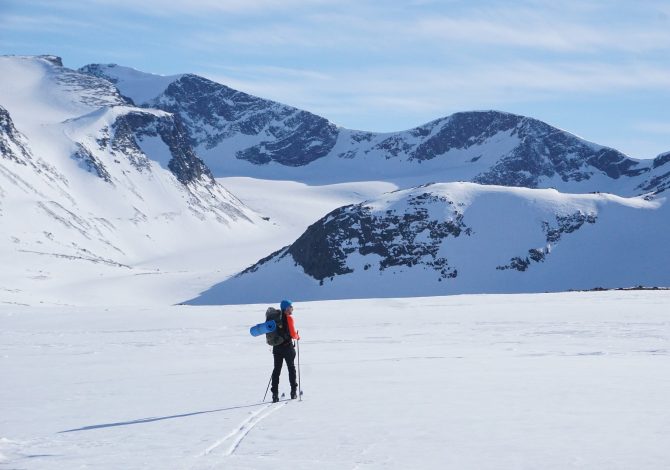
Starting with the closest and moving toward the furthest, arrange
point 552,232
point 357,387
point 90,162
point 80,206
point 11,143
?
point 357,387 < point 552,232 < point 11,143 < point 80,206 < point 90,162

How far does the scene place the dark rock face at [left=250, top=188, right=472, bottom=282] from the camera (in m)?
92.0

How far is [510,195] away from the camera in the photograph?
4131 inches

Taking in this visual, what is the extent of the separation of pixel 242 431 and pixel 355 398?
325cm

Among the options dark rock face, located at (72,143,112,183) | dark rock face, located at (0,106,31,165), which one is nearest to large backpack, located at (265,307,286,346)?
dark rock face, located at (0,106,31,165)

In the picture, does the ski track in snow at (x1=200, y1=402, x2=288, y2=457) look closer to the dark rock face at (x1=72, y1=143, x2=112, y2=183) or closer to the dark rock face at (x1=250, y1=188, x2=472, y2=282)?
the dark rock face at (x1=250, y1=188, x2=472, y2=282)

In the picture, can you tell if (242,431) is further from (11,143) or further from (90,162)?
(90,162)

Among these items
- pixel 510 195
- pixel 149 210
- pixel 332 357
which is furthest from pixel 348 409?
pixel 149 210

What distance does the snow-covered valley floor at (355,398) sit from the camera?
1060 cm

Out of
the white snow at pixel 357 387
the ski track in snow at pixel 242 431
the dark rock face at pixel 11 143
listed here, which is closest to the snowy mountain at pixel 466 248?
the white snow at pixel 357 387

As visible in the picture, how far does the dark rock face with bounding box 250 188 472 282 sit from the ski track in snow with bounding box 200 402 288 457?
7490 centimetres

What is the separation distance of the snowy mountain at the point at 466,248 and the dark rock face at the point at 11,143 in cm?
8316

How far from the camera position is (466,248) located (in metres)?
93.4

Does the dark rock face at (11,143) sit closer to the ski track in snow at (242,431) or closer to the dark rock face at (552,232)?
the dark rock face at (552,232)

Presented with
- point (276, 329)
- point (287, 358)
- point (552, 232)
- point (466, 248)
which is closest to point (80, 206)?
point (466, 248)
